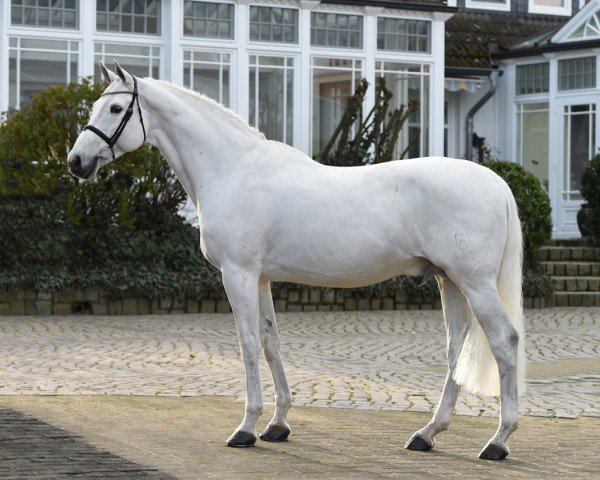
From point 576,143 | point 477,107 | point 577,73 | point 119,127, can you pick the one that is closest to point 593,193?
point 576,143

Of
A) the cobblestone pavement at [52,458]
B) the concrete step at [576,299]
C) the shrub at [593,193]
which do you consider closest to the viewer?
the cobblestone pavement at [52,458]

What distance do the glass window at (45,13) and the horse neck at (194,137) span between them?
1365 cm

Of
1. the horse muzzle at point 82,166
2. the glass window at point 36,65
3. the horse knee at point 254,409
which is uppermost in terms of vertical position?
the glass window at point 36,65

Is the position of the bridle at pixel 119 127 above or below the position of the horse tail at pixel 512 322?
above

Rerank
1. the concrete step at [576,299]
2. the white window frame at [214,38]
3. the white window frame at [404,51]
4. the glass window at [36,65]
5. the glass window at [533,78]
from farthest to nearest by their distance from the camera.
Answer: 1. the glass window at [533,78]
2. the white window frame at [404,51]
3. the white window frame at [214,38]
4. the glass window at [36,65]
5. the concrete step at [576,299]

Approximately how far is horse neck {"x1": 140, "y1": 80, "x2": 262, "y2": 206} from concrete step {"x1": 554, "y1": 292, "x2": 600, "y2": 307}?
13.3 metres

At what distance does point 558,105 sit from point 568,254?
17.3ft

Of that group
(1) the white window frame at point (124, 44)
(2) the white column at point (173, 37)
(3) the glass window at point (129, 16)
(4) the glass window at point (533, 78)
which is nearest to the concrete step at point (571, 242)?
(4) the glass window at point (533, 78)

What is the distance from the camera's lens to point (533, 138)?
27.4 m

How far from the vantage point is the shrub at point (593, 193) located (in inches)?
885

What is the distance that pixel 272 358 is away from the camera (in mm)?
8117

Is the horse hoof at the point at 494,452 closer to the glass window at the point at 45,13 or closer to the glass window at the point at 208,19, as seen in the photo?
the glass window at the point at 45,13

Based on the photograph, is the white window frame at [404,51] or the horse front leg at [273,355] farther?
the white window frame at [404,51]

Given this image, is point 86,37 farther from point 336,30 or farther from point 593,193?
point 593,193
